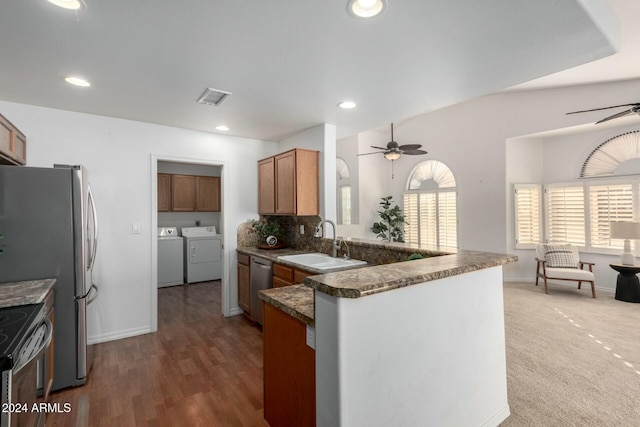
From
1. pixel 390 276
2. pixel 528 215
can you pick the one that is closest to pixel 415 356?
pixel 390 276

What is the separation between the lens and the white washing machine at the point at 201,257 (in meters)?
5.73

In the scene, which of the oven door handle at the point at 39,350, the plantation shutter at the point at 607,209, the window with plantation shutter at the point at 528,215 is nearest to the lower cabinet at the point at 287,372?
the oven door handle at the point at 39,350

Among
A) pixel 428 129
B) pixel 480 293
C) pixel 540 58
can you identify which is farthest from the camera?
pixel 428 129

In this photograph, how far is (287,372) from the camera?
159cm

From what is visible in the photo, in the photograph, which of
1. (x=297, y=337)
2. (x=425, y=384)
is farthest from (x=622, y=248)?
(x=297, y=337)

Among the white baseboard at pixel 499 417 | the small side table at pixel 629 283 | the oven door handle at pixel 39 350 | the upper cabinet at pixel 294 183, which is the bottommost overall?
the white baseboard at pixel 499 417

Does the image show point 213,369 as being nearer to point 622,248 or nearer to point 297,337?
point 297,337

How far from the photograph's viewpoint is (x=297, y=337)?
150 cm

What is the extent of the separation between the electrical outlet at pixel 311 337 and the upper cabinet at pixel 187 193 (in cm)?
526

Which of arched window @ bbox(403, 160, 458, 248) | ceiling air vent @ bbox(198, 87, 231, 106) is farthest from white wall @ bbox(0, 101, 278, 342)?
arched window @ bbox(403, 160, 458, 248)

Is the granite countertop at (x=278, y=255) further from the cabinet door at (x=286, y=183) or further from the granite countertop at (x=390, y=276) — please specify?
the granite countertop at (x=390, y=276)

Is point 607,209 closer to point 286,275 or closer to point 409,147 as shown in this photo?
point 409,147

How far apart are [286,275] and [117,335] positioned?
1982 millimetres

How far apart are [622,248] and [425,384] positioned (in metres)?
5.50
